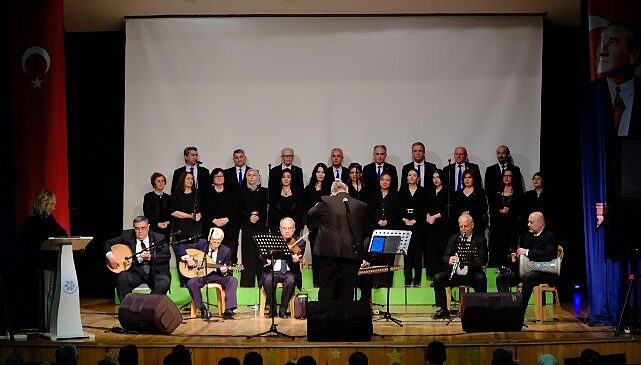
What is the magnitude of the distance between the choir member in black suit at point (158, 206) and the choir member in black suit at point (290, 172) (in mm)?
1340

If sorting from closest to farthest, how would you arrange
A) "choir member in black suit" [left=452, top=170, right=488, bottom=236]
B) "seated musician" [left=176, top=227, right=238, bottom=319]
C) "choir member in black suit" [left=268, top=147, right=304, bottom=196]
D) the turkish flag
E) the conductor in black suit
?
the conductor in black suit → the turkish flag → "seated musician" [left=176, top=227, right=238, bottom=319] → "choir member in black suit" [left=452, top=170, right=488, bottom=236] → "choir member in black suit" [left=268, top=147, right=304, bottom=196]

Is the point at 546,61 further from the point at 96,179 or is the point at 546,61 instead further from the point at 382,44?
the point at 96,179

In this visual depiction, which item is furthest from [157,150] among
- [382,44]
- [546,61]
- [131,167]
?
[546,61]

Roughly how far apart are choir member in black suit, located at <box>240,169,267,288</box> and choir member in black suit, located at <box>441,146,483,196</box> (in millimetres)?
2338

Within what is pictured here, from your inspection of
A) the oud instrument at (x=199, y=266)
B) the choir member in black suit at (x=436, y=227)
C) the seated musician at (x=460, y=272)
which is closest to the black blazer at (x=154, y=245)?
the oud instrument at (x=199, y=266)

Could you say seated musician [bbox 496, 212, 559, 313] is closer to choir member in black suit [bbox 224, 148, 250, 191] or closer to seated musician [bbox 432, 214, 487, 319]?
seated musician [bbox 432, 214, 487, 319]

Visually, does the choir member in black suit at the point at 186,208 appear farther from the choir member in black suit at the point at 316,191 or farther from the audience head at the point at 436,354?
the audience head at the point at 436,354

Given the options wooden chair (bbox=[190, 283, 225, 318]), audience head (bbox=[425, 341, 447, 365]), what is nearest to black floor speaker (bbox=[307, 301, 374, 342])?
audience head (bbox=[425, 341, 447, 365])

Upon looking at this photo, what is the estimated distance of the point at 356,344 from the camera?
25.5 feet

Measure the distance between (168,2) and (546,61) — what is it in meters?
5.29

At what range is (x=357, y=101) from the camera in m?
12.4

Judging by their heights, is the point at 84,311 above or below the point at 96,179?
below

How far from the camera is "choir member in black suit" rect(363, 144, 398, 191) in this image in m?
11.6

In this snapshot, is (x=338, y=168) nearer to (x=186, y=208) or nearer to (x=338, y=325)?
(x=186, y=208)
